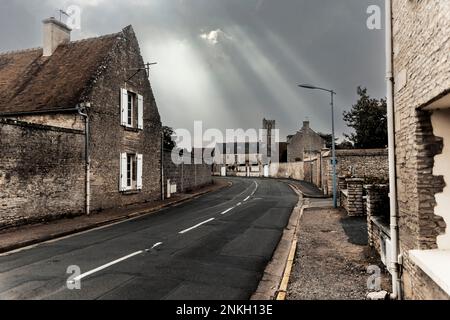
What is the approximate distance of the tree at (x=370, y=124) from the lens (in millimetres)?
38844

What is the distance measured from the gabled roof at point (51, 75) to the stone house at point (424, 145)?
45.6ft

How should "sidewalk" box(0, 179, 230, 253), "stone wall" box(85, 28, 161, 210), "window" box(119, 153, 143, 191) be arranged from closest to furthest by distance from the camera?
"sidewalk" box(0, 179, 230, 253) → "stone wall" box(85, 28, 161, 210) → "window" box(119, 153, 143, 191)

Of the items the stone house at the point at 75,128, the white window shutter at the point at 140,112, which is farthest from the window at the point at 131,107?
the white window shutter at the point at 140,112

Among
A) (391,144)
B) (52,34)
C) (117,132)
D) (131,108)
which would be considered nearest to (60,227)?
(117,132)

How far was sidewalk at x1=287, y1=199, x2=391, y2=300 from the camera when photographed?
6279mm

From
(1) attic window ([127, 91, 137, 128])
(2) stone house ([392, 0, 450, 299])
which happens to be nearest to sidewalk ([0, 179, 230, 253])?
(1) attic window ([127, 91, 137, 128])

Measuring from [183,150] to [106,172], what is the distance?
495 inches

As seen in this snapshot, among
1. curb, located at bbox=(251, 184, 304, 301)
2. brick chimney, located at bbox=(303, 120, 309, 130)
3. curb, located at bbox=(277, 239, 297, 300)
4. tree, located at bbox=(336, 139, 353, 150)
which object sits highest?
brick chimney, located at bbox=(303, 120, 309, 130)

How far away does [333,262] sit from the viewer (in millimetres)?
8227

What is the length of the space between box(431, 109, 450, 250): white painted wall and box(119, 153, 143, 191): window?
15916mm

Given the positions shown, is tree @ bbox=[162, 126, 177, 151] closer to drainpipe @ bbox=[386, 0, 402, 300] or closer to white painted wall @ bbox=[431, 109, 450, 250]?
drainpipe @ bbox=[386, 0, 402, 300]
